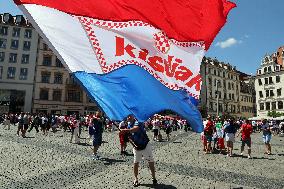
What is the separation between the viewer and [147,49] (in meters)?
5.25

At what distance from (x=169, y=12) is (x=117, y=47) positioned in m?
1.30

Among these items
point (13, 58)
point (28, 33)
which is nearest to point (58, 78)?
point (13, 58)

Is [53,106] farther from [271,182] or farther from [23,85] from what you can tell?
[271,182]

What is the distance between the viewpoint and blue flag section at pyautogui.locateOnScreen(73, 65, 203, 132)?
442cm

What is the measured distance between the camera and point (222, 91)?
84.5 meters

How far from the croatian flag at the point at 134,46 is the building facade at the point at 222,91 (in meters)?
69.0

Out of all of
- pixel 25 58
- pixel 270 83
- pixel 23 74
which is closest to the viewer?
pixel 23 74

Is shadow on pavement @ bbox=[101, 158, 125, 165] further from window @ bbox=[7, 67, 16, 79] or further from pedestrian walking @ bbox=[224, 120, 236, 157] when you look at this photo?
window @ bbox=[7, 67, 16, 79]

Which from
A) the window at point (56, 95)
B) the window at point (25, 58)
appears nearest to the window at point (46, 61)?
the window at point (25, 58)

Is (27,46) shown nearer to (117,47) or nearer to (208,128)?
(208,128)

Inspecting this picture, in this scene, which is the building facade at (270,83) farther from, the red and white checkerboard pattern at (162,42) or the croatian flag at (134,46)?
the red and white checkerboard pattern at (162,42)

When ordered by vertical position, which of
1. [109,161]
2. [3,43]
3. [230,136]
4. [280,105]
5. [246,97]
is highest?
[3,43]

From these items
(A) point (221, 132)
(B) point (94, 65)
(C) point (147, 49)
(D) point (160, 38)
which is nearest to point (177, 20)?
(D) point (160, 38)

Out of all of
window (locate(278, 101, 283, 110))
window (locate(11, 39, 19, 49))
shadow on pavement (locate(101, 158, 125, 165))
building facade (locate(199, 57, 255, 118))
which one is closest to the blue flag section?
shadow on pavement (locate(101, 158, 125, 165))
